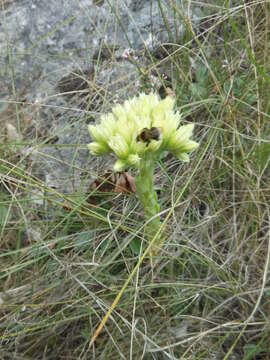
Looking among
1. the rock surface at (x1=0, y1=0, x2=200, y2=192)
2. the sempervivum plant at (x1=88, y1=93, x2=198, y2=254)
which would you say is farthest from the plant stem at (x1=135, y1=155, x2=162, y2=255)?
the rock surface at (x1=0, y1=0, x2=200, y2=192)

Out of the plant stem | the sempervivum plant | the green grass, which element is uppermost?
the sempervivum plant

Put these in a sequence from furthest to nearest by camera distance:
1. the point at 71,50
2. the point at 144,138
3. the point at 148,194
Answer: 1. the point at 71,50
2. the point at 148,194
3. the point at 144,138

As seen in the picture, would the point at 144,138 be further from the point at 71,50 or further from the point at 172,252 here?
the point at 71,50

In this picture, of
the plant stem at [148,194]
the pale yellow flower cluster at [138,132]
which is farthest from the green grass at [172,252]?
the pale yellow flower cluster at [138,132]

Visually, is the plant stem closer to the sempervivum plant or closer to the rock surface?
the sempervivum plant

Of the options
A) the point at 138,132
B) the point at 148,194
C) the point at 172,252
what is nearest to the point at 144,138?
the point at 138,132
